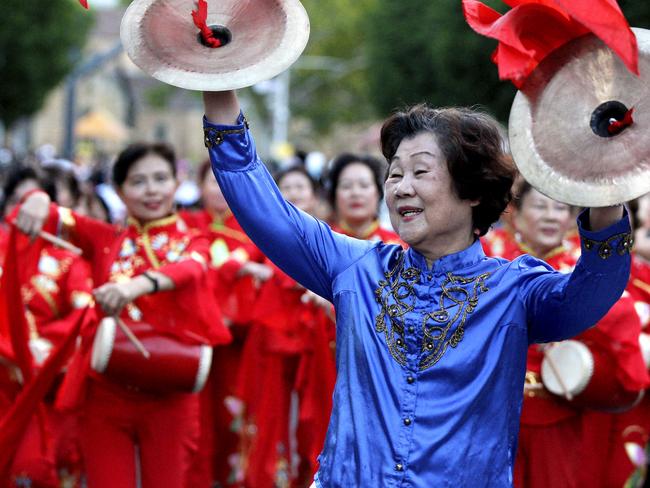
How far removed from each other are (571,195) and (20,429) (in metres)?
3.82

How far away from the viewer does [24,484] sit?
6473 millimetres

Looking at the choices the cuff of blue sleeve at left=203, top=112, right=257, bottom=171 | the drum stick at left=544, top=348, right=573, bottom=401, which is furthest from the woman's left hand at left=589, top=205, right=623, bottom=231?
the drum stick at left=544, top=348, right=573, bottom=401

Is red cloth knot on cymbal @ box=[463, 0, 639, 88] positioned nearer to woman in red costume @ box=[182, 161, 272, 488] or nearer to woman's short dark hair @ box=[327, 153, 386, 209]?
woman's short dark hair @ box=[327, 153, 386, 209]

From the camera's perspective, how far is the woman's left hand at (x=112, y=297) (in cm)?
493

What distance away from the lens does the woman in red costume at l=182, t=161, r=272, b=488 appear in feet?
25.8

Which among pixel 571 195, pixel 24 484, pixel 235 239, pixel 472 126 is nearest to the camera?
pixel 571 195

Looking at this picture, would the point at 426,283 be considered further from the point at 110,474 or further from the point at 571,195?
the point at 110,474

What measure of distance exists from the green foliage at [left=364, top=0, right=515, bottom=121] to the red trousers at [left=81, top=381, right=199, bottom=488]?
18536 millimetres

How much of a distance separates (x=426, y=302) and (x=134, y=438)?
2.77 m

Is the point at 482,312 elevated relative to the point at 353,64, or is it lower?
lower

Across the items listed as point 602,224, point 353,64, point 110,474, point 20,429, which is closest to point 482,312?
point 602,224

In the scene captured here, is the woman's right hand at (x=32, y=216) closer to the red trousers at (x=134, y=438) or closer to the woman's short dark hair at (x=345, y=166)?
the red trousers at (x=134, y=438)

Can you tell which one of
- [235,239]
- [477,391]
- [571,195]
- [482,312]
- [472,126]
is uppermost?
[235,239]

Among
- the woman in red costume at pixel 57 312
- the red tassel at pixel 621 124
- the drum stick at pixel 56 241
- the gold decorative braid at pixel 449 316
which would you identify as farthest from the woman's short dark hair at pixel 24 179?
the red tassel at pixel 621 124
